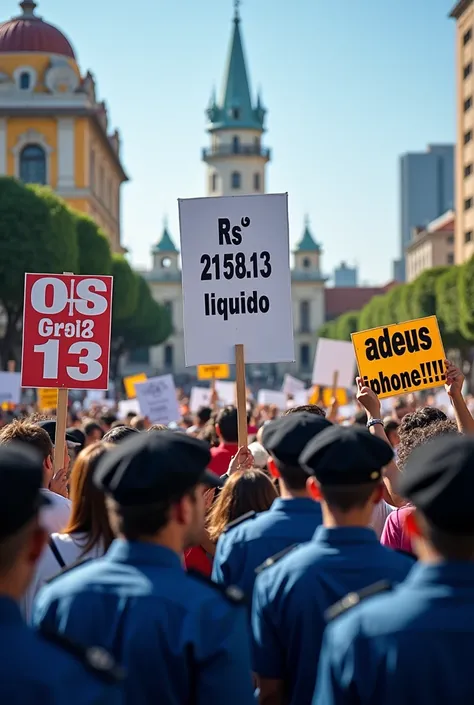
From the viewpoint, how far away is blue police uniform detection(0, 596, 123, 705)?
102 inches

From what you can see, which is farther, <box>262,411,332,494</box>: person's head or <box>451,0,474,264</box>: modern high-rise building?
<box>451,0,474,264</box>: modern high-rise building

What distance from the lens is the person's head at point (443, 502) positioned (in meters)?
2.87

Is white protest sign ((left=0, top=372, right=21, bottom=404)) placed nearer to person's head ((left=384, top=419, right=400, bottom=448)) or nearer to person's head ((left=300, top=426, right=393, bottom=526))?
person's head ((left=384, top=419, right=400, bottom=448))

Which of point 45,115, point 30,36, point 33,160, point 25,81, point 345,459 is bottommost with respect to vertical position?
point 345,459

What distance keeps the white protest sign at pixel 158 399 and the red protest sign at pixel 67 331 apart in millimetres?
8776

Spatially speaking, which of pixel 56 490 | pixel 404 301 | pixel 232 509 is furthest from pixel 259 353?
pixel 404 301

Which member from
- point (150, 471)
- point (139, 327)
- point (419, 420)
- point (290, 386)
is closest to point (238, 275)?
point (419, 420)

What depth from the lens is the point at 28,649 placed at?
2625 millimetres

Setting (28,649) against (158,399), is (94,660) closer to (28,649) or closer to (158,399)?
(28,649)

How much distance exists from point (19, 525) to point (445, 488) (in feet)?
3.09

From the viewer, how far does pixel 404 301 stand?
6862 cm

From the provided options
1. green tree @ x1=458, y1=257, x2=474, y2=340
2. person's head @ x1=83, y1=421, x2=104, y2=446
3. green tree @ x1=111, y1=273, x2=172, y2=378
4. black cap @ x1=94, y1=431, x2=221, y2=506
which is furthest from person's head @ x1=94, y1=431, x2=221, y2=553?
green tree @ x1=111, y1=273, x2=172, y2=378

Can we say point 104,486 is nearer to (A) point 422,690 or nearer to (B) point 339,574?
(B) point 339,574

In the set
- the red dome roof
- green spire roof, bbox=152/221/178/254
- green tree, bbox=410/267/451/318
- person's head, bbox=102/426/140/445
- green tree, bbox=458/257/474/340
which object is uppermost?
the red dome roof
